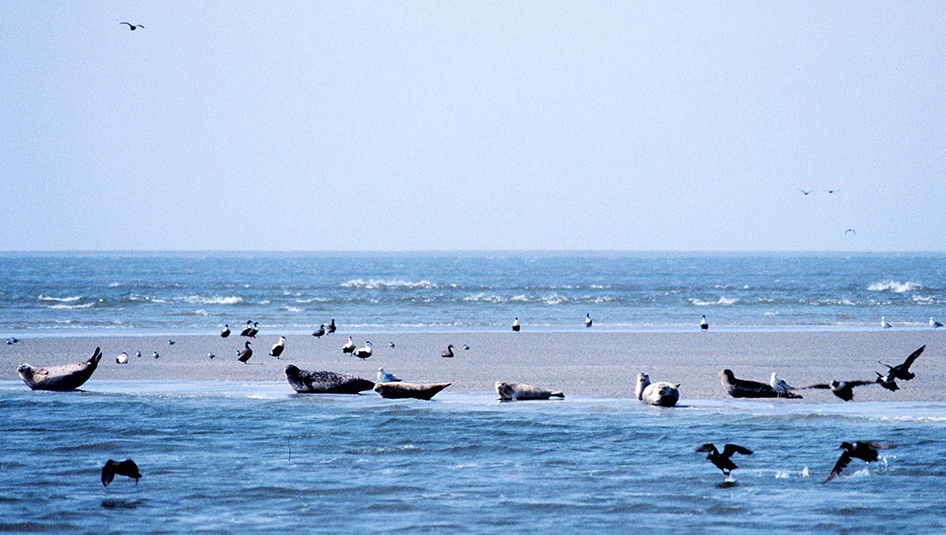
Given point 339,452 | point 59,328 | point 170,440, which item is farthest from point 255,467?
point 59,328

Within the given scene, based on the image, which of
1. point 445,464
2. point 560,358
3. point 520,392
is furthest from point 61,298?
point 445,464

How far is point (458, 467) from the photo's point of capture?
1067cm

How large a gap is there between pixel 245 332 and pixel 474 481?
19.5m

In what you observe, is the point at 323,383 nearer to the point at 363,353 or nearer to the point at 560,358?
the point at 363,353

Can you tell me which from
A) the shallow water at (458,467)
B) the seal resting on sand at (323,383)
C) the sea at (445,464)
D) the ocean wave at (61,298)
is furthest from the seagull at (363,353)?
the ocean wave at (61,298)

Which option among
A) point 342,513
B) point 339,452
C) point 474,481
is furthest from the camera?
point 339,452

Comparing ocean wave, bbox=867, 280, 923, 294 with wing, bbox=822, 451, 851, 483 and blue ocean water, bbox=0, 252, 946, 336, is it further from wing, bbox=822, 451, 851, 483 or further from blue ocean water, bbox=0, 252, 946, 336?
wing, bbox=822, 451, 851, 483

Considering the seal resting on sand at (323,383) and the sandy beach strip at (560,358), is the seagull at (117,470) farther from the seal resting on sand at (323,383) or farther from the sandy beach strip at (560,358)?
the sandy beach strip at (560,358)

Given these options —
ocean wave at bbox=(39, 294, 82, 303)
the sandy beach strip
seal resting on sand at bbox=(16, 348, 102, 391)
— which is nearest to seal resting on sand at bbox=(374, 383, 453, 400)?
the sandy beach strip

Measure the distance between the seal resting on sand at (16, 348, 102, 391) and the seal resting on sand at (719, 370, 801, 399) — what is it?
37.0ft

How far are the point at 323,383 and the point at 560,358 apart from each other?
7786mm

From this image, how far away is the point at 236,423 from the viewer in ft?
43.9

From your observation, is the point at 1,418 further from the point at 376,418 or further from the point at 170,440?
the point at 376,418

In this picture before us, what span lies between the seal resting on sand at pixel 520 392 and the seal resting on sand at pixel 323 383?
2.78 meters
